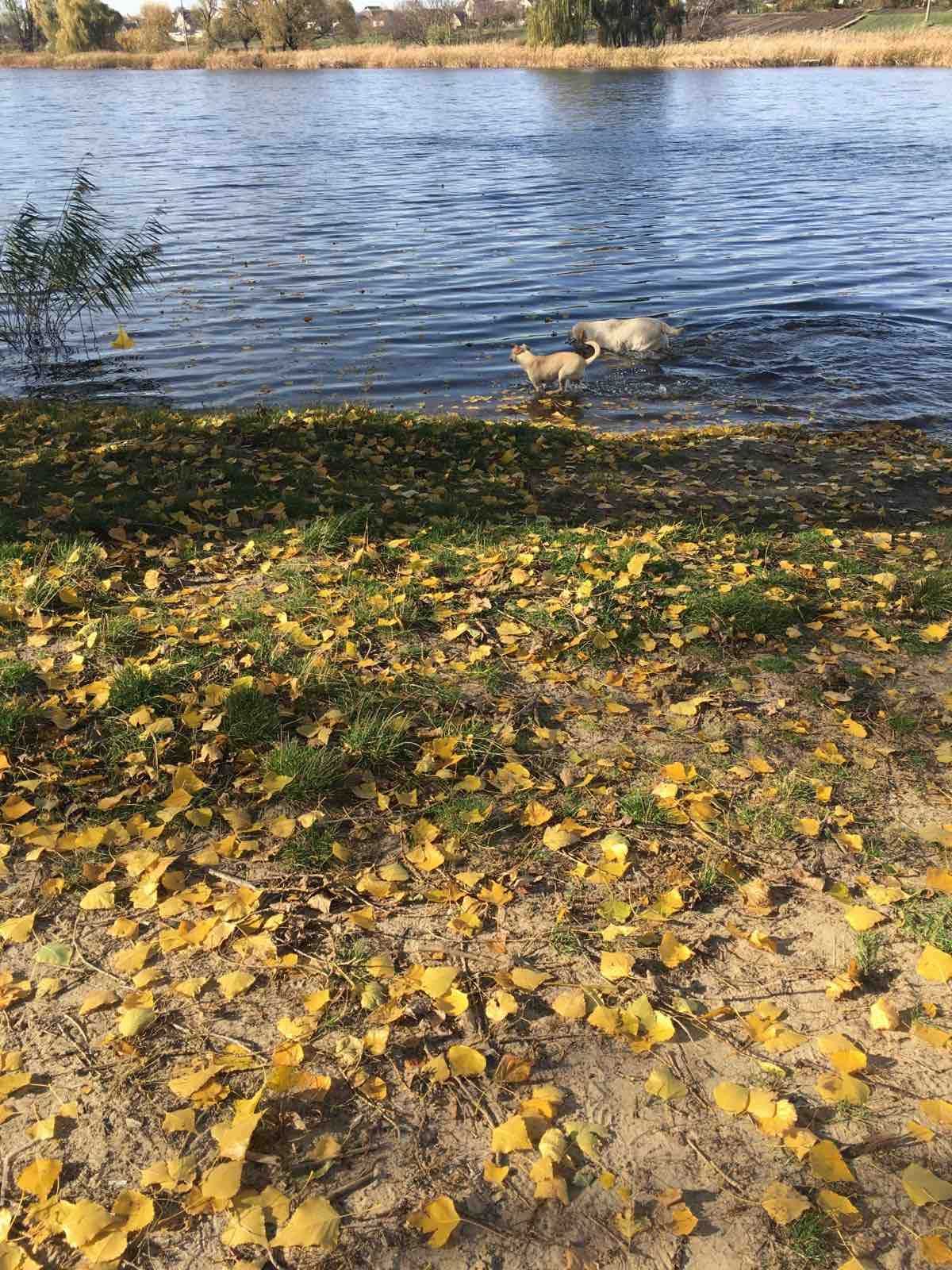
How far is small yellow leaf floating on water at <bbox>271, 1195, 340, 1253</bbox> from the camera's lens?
2277 millimetres

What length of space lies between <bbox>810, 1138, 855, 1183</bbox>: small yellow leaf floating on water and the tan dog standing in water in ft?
31.6

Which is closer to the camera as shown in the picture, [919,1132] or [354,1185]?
[354,1185]

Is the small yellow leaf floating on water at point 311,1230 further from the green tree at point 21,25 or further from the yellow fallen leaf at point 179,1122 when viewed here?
the green tree at point 21,25

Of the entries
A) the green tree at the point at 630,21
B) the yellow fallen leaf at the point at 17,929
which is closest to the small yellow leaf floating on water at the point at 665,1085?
the yellow fallen leaf at the point at 17,929

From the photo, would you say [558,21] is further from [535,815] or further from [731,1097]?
[731,1097]

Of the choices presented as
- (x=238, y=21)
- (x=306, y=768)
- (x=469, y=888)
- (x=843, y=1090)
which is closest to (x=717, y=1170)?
(x=843, y=1090)

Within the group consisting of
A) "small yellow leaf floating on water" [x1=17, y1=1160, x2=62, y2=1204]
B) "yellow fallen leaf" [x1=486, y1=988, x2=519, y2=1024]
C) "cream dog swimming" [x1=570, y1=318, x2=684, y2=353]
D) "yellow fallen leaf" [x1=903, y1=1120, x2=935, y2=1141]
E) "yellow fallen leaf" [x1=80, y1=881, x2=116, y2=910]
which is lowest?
"yellow fallen leaf" [x1=903, y1=1120, x2=935, y2=1141]

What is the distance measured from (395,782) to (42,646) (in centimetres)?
222

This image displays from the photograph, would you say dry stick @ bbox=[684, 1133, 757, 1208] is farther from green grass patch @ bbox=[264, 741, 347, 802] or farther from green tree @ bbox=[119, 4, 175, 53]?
green tree @ bbox=[119, 4, 175, 53]

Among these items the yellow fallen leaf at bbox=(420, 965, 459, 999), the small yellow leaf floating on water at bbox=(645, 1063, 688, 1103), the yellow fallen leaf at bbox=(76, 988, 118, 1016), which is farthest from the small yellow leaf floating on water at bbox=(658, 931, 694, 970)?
the yellow fallen leaf at bbox=(76, 988, 118, 1016)

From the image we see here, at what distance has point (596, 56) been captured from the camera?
59812 mm

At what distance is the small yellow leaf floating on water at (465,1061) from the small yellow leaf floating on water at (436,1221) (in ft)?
1.35

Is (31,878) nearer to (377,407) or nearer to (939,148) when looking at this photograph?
(377,407)

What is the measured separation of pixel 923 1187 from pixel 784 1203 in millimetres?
384
